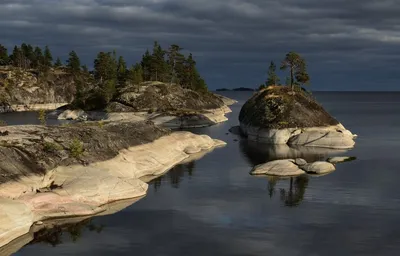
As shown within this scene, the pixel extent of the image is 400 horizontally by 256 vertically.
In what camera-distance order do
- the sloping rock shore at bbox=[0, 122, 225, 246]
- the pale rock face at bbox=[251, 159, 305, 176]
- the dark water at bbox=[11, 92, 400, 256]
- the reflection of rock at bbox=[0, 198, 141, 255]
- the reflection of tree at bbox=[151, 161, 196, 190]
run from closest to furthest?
the reflection of rock at bbox=[0, 198, 141, 255] → the dark water at bbox=[11, 92, 400, 256] → the sloping rock shore at bbox=[0, 122, 225, 246] → the reflection of tree at bbox=[151, 161, 196, 190] → the pale rock face at bbox=[251, 159, 305, 176]

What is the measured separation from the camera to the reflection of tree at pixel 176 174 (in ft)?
167

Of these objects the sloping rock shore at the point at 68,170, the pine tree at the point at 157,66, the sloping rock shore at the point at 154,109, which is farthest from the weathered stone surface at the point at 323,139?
the pine tree at the point at 157,66

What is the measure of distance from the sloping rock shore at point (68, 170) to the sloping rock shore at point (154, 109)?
56374 mm

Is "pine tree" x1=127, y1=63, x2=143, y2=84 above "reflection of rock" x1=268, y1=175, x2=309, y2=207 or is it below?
above

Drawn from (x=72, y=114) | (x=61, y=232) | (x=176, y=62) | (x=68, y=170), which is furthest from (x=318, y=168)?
(x=176, y=62)

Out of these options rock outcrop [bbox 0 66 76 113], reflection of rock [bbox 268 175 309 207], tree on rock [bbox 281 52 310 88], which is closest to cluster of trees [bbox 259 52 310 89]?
tree on rock [bbox 281 52 310 88]

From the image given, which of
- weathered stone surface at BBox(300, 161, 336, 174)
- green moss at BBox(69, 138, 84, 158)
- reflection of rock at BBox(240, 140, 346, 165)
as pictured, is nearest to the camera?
green moss at BBox(69, 138, 84, 158)

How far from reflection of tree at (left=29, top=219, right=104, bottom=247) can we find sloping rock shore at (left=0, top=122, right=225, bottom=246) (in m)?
1.25

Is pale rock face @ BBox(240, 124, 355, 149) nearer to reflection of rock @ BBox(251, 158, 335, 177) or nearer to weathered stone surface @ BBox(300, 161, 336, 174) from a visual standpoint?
weathered stone surface @ BBox(300, 161, 336, 174)

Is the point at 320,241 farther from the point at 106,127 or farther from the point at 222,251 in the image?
the point at 106,127

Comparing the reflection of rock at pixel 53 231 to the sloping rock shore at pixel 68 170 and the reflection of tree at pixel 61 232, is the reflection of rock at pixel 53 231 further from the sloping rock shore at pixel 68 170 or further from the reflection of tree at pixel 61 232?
the sloping rock shore at pixel 68 170

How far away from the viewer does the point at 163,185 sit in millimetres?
49812

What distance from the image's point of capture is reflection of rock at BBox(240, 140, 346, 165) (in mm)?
68438

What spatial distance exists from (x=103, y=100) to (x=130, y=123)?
2814 inches
